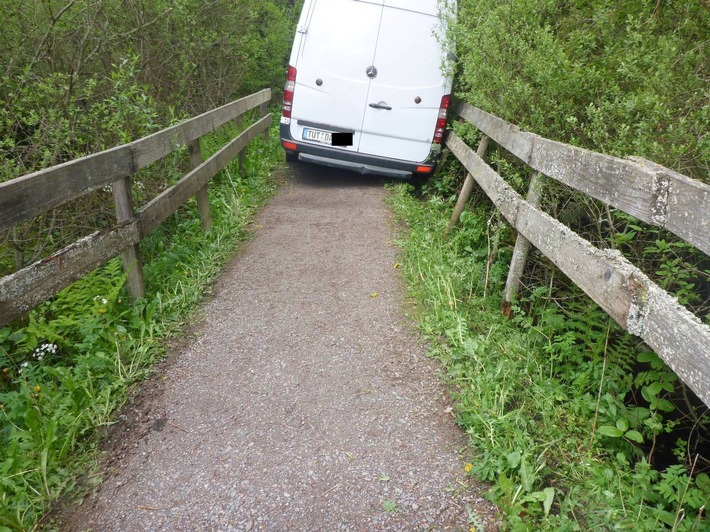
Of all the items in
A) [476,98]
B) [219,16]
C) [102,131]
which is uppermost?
[219,16]

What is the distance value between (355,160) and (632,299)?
5171 millimetres

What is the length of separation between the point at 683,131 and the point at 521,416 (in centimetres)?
178

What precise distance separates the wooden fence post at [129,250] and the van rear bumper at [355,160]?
3629 millimetres

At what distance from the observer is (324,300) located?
4.18m

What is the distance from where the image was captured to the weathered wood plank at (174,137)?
3721mm

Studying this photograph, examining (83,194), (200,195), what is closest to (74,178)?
(83,194)

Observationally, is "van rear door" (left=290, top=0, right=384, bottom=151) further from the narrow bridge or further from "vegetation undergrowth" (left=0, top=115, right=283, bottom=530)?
the narrow bridge

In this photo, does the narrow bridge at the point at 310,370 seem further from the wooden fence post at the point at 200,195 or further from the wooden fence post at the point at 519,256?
the wooden fence post at the point at 200,195

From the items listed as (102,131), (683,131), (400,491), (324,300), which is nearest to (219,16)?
(102,131)

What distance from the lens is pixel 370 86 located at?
6535 millimetres

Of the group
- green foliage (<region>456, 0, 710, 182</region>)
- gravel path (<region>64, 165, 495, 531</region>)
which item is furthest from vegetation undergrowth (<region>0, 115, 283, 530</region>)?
green foliage (<region>456, 0, 710, 182</region>)

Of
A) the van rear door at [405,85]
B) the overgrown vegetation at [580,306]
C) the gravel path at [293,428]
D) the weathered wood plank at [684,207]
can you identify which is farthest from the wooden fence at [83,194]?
the weathered wood plank at [684,207]

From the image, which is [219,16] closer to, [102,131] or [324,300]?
[102,131]

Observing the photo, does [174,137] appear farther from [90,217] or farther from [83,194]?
[83,194]
